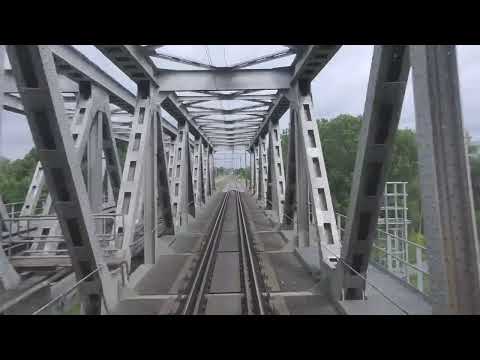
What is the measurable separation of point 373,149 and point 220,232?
10861 millimetres

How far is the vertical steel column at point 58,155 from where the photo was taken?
397 cm

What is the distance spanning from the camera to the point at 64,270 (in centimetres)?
782

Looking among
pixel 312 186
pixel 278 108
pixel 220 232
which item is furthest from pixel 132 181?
pixel 278 108

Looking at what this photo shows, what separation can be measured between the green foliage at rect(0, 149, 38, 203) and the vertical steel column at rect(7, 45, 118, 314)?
1129 inches

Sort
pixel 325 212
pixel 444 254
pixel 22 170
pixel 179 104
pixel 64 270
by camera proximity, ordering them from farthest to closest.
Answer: pixel 22 170, pixel 179 104, pixel 64 270, pixel 325 212, pixel 444 254

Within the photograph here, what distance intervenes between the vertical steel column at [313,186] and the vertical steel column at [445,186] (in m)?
3.64

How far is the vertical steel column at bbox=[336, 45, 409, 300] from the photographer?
12.5ft

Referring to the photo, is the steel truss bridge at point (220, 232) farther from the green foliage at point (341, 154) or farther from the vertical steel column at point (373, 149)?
the green foliage at point (341, 154)

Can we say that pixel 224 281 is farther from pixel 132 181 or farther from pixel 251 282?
pixel 132 181

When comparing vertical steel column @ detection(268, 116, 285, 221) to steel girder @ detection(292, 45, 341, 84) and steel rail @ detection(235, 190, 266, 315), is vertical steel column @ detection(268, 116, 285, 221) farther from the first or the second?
steel girder @ detection(292, 45, 341, 84)

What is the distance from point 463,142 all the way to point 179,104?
38.9 feet

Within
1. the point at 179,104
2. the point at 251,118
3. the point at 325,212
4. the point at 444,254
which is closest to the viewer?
the point at 444,254

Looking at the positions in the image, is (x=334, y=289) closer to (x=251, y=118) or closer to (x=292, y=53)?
(x=292, y=53)
